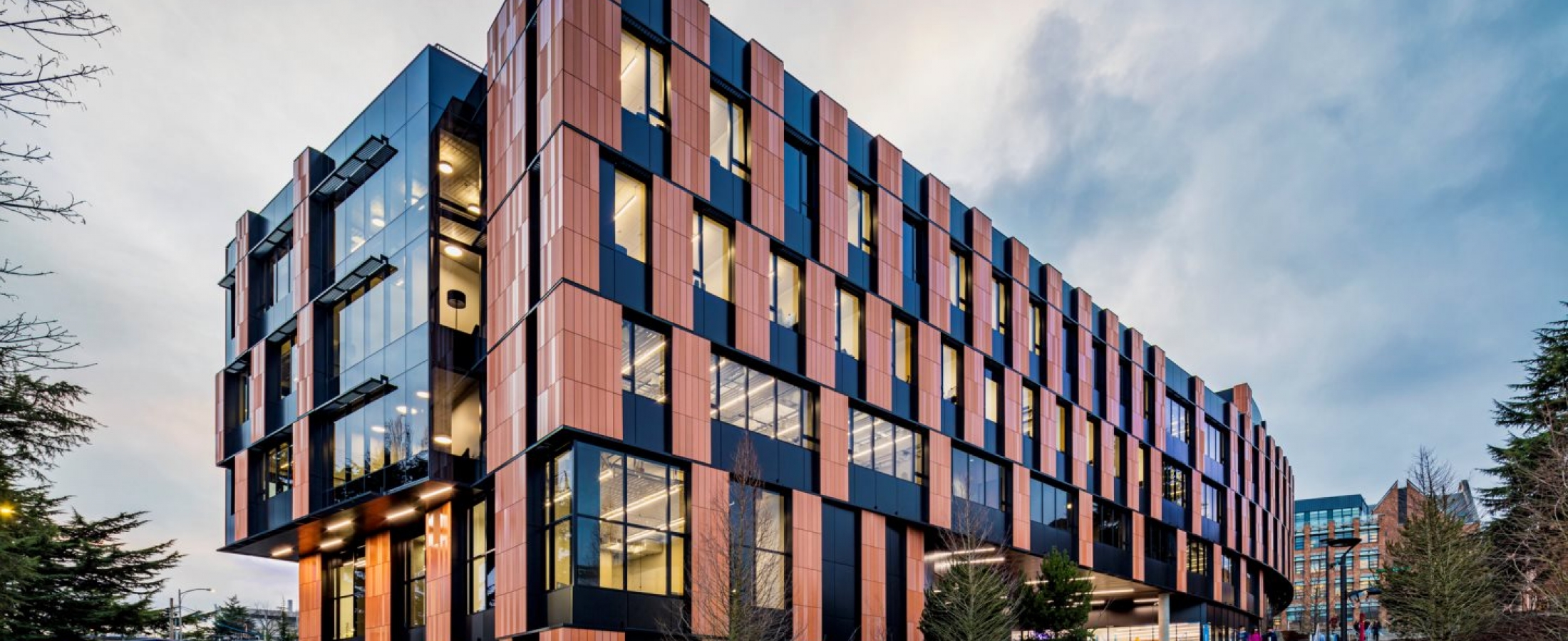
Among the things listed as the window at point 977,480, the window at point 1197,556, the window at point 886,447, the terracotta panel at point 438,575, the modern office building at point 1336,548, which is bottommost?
the modern office building at point 1336,548

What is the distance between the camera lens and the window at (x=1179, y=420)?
179ft

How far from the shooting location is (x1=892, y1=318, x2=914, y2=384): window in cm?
3384

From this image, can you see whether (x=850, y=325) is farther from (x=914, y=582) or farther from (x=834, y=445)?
(x=914, y=582)

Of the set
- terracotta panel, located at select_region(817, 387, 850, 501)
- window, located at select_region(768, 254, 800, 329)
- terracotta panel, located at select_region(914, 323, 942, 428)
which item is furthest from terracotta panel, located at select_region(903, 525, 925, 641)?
window, located at select_region(768, 254, 800, 329)

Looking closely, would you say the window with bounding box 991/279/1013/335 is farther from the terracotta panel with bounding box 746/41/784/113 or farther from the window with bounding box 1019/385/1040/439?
the terracotta panel with bounding box 746/41/784/113

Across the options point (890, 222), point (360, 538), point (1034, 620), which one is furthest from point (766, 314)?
point (360, 538)

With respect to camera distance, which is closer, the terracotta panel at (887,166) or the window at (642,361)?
the window at (642,361)

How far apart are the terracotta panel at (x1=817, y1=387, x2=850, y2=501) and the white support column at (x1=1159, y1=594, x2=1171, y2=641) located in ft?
96.7

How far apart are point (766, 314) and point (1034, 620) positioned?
13696 millimetres

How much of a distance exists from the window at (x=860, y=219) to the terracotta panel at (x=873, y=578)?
888 centimetres

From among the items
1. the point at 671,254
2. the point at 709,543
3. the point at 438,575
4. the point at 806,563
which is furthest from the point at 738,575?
the point at 438,575

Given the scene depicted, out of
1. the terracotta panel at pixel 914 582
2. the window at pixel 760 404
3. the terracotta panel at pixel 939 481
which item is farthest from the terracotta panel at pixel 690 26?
the terracotta panel at pixel 914 582

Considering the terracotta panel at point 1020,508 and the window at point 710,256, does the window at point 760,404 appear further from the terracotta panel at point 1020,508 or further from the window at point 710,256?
the terracotta panel at point 1020,508

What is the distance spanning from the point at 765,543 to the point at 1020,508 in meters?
15.1
